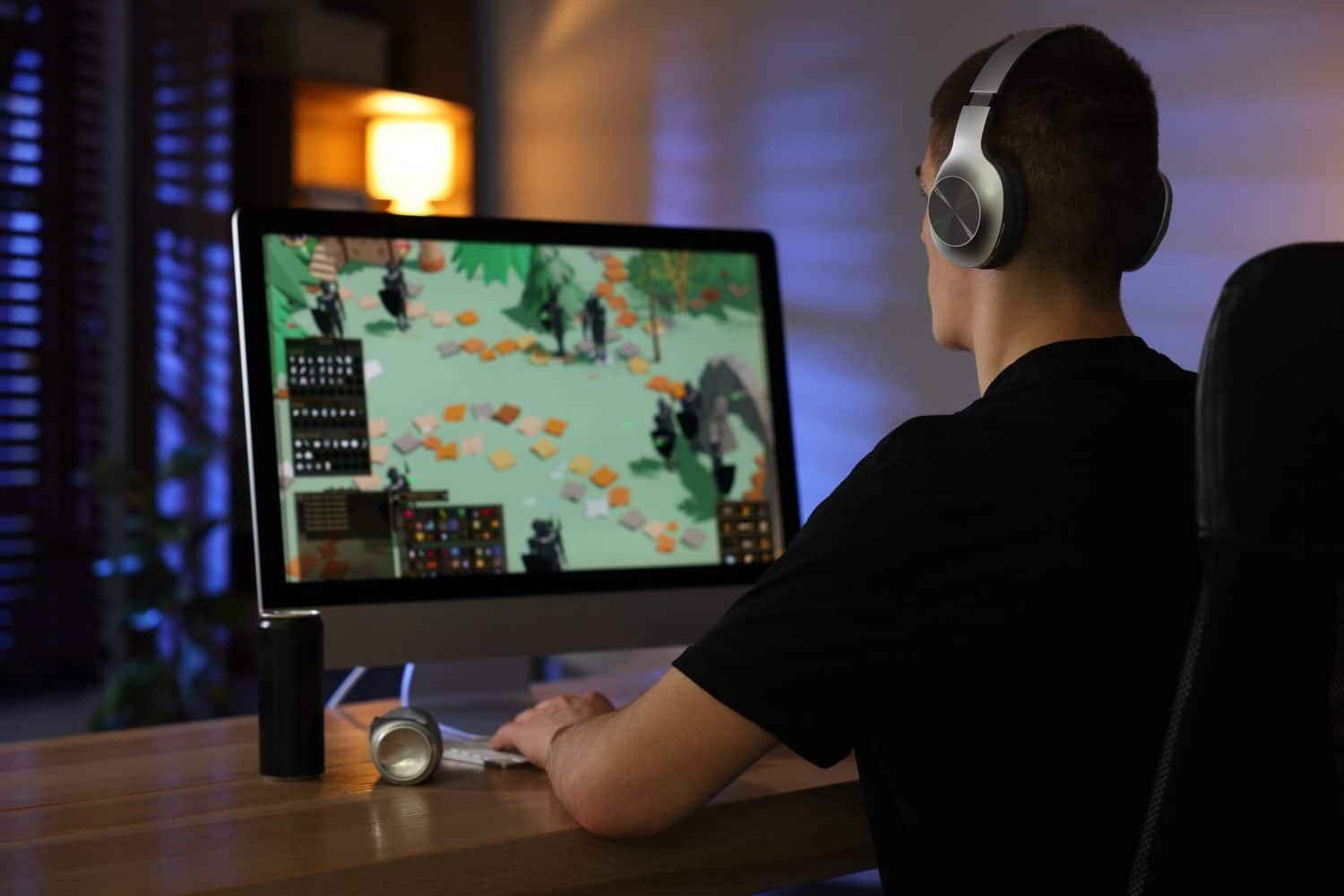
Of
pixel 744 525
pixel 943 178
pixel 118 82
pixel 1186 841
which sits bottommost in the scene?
pixel 1186 841

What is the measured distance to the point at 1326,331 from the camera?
623mm

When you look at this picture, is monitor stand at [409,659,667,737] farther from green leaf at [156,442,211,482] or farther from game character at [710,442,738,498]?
green leaf at [156,442,211,482]

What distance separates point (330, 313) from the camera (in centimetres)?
130

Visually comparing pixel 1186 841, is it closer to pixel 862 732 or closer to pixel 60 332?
pixel 862 732

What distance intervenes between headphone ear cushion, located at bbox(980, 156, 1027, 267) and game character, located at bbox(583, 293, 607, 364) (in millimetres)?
589

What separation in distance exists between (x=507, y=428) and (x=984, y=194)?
63 cm

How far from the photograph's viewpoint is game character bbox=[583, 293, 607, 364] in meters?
1.41

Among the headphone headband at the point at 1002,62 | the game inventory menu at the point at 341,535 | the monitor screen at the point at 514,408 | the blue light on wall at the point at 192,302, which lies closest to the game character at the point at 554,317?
the monitor screen at the point at 514,408

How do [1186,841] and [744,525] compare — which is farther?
[744,525]

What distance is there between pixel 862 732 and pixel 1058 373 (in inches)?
10.7

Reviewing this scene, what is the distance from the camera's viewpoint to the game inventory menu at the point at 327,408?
1.27m

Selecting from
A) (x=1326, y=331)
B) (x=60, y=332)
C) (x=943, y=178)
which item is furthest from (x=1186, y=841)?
(x=60, y=332)

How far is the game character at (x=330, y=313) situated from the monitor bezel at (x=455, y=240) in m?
0.05

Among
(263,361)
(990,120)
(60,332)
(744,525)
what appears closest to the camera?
(990,120)
